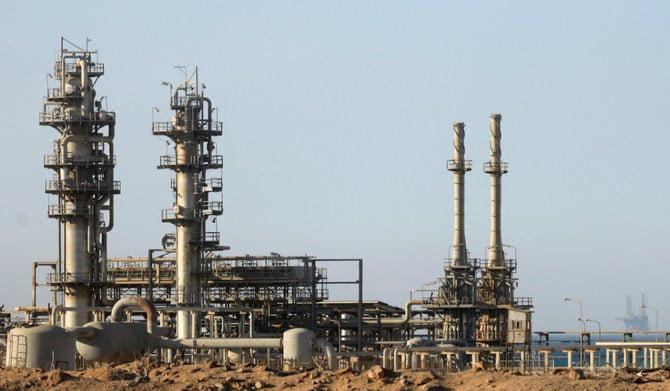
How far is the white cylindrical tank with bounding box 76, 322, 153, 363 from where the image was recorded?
56.1 m

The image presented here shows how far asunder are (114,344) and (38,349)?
6.06 meters

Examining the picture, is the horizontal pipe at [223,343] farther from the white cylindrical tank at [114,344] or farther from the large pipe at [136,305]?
the large pipe at [136,305]

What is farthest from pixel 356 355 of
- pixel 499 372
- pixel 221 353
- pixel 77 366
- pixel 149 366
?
pixel 499 372

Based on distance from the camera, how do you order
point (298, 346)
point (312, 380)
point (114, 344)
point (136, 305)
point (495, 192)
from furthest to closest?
point (495, 192) → point (136, 305) → point (298, 346) → point (114, 344) → point (312, 380)

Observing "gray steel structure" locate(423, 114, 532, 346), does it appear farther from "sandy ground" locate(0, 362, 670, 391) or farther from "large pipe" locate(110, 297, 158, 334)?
"sandy ground" locate(0, 362, 670, 391)

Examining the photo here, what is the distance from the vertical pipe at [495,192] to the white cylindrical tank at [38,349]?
36279 mm

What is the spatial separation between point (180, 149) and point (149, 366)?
36.3 metres

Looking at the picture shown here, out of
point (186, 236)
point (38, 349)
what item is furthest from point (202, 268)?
point (38, 349)

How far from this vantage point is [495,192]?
8450 centimetres

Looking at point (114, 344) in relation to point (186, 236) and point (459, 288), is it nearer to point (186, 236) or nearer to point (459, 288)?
point (186, 236)

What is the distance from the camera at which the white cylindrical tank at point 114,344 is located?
5606 cm

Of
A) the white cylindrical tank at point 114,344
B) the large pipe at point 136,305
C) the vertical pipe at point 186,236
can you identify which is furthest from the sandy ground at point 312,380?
the vertical pipe at point 186,236

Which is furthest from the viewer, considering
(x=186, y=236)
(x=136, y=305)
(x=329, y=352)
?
(x=186, y=236)

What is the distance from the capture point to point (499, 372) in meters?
40.2
